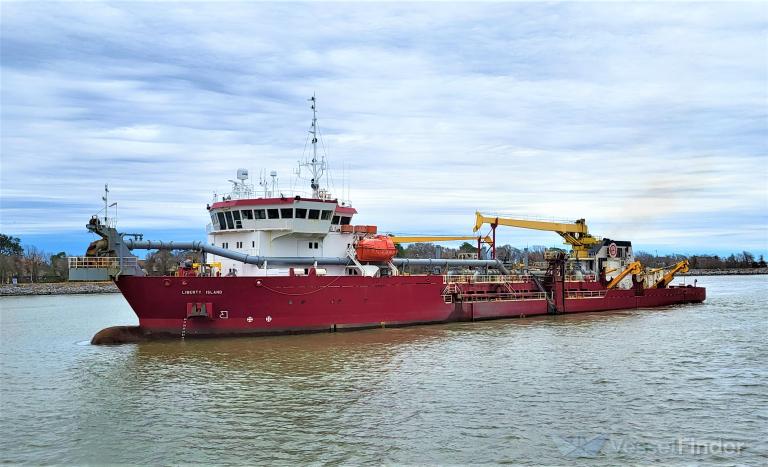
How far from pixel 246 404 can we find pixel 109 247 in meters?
12.4

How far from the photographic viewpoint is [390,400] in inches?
612

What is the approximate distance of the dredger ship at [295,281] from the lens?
24250 mm

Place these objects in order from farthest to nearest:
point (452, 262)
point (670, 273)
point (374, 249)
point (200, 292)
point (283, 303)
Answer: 1. point (670, 273)
2. point (452, 262)
3. point (374, 249)
4. point (283, 303)
5. point (200, 292)

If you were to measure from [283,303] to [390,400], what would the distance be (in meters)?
10.7

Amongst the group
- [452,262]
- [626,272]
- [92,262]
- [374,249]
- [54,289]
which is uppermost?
[374,249]

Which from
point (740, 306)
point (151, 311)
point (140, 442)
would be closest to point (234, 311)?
point (151, 311)

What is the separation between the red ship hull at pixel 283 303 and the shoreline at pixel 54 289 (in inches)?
2432

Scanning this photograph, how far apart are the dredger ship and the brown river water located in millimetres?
975

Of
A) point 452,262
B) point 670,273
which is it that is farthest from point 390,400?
point 670,273

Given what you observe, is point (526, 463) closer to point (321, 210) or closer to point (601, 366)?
point (601, 366)

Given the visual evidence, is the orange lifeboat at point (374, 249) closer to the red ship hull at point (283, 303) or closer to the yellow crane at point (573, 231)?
the red ship hull at point (283, 303)

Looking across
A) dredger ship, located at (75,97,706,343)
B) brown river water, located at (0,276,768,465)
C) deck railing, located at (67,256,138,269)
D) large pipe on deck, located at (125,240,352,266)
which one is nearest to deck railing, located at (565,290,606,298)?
dredger ship, located at (75,97,706,343)

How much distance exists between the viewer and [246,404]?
15.2 m

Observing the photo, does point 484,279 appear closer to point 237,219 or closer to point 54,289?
point 237,219
